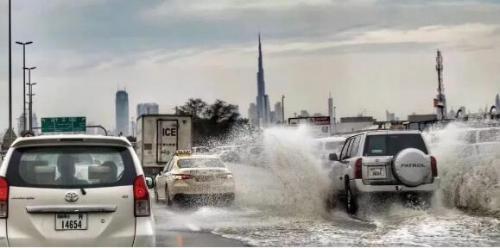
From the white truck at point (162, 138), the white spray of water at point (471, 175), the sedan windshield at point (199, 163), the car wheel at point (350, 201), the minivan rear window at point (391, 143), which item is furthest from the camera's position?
the white truck at point (162, 138)

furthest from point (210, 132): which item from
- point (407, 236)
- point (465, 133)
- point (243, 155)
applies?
point (407, 236)

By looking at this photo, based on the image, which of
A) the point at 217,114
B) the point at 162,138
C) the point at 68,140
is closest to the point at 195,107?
the point at 217,114

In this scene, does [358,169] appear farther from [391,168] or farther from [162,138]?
Result: [162,138]

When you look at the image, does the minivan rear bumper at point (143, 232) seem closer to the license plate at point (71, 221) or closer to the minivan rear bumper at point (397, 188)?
the license plate at point (71, 221)

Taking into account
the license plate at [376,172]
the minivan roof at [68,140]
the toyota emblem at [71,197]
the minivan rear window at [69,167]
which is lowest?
the license plate at [376,172]

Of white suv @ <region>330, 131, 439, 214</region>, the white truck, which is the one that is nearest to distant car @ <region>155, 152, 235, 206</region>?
white suv @ <region>330, 131, 439, 214</region>

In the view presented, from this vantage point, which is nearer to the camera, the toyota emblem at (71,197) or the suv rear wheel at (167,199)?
the toyota emblem at (71,197)

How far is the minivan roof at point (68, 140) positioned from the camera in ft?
25.2

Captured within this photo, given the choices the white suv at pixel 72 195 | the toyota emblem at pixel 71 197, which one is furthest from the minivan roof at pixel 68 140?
the toyota emblem at pixel 71 197

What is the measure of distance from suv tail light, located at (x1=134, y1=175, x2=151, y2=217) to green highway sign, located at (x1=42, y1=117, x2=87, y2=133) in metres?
62.3

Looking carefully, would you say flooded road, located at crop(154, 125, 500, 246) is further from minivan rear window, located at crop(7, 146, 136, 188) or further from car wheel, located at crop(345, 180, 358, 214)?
minivan rear window, located at crop(7, 146, 136, 188)

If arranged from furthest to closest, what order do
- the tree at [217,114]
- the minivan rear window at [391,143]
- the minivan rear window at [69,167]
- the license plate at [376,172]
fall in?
the tree at [217,114], the minivan rear window at [391,143], the license plate at [376,172], the minivan rear window at [69,167]

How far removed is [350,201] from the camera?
16312mm

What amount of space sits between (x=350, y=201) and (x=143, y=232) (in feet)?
30.4
